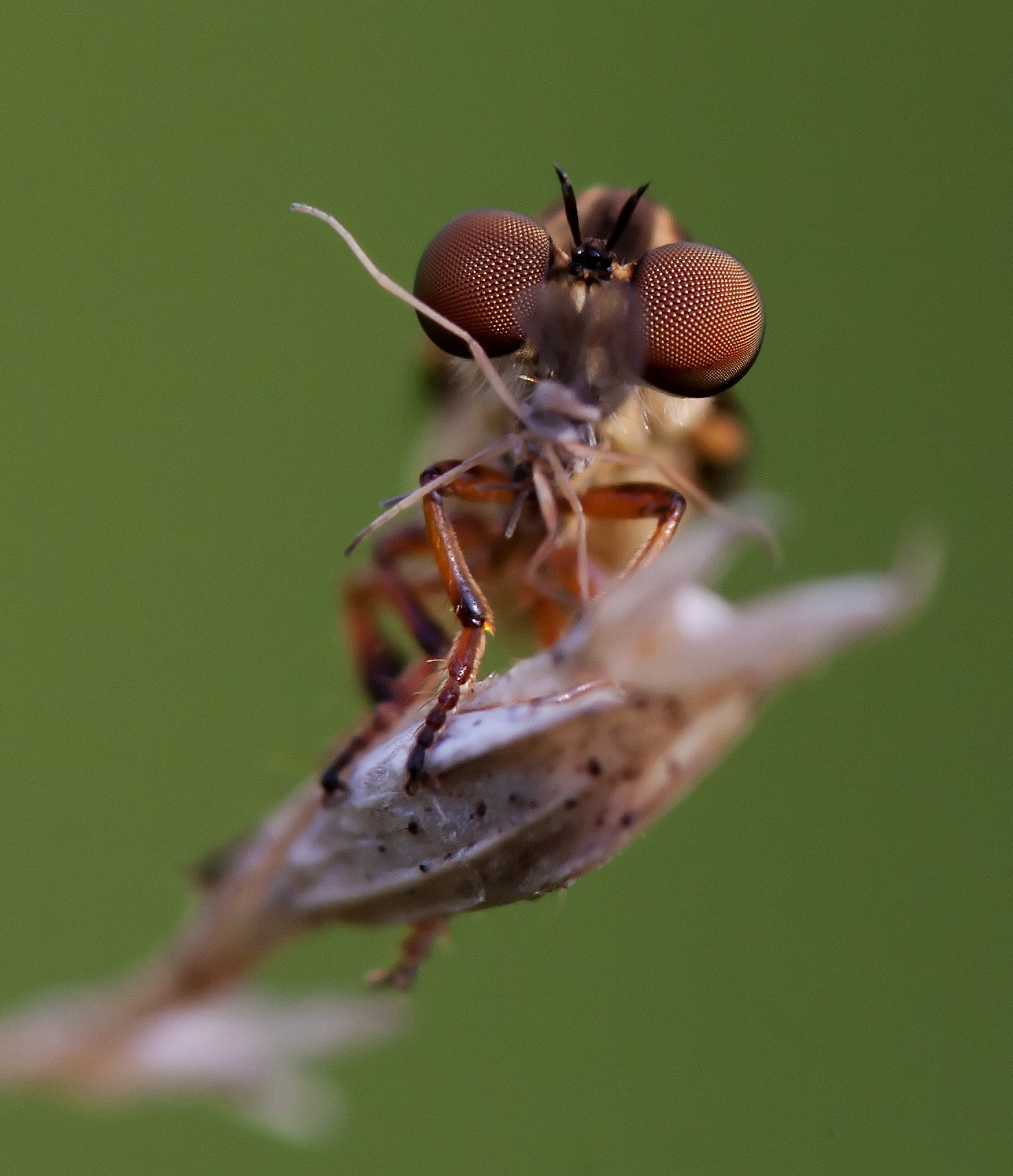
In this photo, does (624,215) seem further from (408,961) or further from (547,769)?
(408,961)

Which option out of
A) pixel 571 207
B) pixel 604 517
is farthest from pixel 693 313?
pixel 604 517

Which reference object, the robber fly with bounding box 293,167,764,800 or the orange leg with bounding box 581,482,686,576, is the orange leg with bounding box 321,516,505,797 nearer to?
the robber fly with bounding box 293,167,764,800

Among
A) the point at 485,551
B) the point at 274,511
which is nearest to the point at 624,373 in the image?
the point at 485,551

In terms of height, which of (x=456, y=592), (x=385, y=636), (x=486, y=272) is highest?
(x=486, y=272)

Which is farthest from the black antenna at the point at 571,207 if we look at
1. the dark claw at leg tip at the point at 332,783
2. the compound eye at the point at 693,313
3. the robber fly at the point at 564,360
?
the dark claw at leg tip at the point at 332,783

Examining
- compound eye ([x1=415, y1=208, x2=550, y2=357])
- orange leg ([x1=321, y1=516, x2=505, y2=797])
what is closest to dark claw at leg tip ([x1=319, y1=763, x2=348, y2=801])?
orange leg ([x1=321, y1=516, x2=505, y2=797])

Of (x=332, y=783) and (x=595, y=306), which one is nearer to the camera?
(x=332, y=783)

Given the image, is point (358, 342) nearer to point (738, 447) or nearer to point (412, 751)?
point (738, 447)
